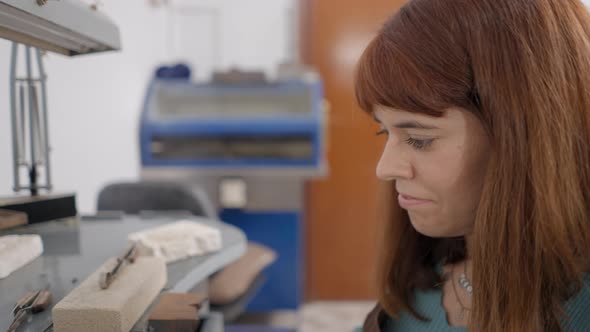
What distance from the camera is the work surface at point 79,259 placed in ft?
2.57

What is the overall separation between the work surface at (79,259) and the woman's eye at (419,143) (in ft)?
1.68

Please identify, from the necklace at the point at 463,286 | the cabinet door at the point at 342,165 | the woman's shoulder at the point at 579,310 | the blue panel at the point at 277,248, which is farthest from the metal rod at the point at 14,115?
the cabinet door at the point at 342,165

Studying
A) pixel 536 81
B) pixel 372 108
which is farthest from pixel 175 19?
pixel 536 81

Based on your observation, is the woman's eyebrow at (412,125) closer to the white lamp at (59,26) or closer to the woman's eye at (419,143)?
the woman's eye at (419,143)

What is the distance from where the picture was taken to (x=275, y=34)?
313cm

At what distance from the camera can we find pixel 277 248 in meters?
2.53

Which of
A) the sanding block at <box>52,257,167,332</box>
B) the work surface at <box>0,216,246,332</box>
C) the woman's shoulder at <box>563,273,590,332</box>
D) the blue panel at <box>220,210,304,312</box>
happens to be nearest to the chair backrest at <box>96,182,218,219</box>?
the work surface at <box>0,216,246,332</box>

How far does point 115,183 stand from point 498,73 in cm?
156

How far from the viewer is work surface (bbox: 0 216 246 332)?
0.78 meters

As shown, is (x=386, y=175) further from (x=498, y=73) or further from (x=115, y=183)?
(x=115, y=183)

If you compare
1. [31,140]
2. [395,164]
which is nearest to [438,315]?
[395,164]

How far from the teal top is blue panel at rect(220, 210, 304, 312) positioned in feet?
5.06

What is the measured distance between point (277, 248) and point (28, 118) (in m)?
1.64

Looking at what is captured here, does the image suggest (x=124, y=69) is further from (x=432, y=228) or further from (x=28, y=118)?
(x=432, y=228)
